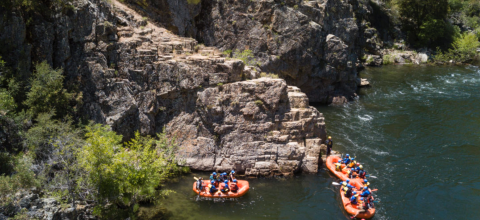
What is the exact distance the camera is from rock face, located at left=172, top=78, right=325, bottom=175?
21.9 metres

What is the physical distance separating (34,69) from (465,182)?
93.6 feet

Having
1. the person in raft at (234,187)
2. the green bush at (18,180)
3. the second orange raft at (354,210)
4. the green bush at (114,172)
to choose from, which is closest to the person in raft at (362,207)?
the second orange raft at (354,210)

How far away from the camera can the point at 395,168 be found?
2286 centimetres

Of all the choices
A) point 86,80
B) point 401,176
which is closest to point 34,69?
point 86,80

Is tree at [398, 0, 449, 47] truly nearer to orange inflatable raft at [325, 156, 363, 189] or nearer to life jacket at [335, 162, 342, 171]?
orange inflatable raft at [325, 156, 363, 189]

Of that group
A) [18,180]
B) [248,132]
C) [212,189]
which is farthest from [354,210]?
[18,180]

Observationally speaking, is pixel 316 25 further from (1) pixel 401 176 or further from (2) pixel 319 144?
(1) pixel 401 176

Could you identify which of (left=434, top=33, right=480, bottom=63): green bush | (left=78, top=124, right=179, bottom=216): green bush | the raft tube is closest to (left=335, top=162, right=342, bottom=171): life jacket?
the raft tube

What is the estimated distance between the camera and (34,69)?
19.4 metres

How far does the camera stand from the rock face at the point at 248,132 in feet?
71.8

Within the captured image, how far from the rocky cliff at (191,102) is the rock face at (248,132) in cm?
7

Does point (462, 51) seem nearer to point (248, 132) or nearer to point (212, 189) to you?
point (248, 132)

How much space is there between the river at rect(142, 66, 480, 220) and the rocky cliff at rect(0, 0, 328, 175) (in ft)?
6.41

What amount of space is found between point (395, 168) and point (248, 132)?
35.5ft
